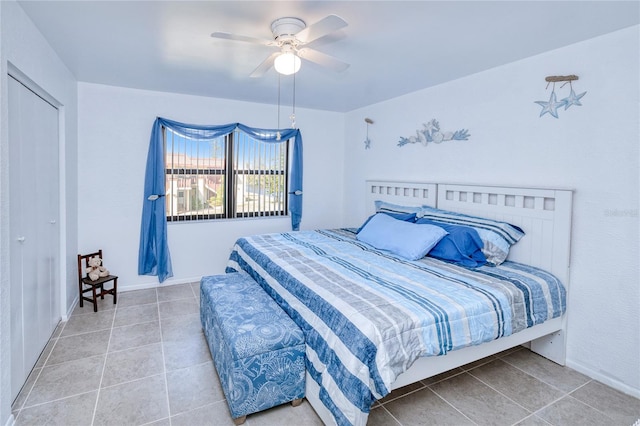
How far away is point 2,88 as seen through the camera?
72.4 inches

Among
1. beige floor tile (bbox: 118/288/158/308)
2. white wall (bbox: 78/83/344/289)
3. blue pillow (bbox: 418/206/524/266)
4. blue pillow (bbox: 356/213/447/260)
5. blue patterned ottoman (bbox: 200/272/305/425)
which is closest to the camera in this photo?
blue patterned ottoman (bbox: 200/272/305/425)

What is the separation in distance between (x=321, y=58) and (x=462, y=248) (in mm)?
1814

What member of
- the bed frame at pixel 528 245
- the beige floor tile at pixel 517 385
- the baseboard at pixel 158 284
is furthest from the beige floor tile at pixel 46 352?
the beige floor tile at pixel 517 385

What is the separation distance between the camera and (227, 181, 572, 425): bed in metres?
1.73

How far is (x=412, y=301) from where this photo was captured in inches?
79.0

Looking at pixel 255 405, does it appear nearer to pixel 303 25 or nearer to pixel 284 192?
pixel 303 25

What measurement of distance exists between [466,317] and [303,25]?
6.53 ft

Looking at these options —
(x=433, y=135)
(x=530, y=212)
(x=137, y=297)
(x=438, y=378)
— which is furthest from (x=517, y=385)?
(x=137, y=297)

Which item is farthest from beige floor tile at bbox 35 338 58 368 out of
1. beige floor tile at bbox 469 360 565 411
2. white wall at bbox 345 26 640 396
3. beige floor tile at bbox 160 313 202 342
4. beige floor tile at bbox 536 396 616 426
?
white wall at bbox 345 26 640 396

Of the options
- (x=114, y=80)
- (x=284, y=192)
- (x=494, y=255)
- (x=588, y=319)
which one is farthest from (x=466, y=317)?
(x=114, y=80)

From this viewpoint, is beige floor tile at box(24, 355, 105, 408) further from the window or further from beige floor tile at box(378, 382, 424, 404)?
the window

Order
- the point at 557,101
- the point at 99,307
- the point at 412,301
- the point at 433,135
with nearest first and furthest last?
the point at 412,301 < the point at 557,101 < the point at 99,307 < the point at 433,135

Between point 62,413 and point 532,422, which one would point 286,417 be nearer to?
point 62,413

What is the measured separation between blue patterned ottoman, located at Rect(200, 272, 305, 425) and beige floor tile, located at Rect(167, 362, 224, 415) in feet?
0.36
